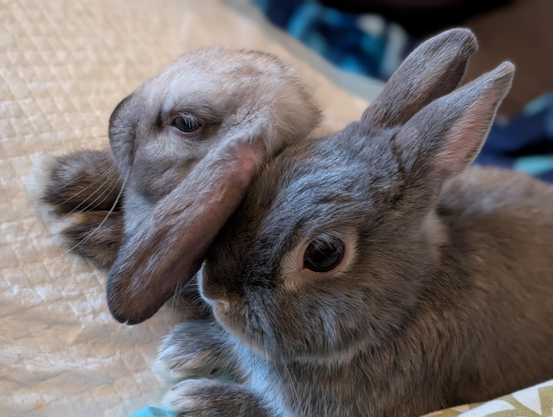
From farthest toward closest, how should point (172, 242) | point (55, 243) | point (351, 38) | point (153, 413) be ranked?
point (351, 38)
point (55, 243)
point (153, 413)
point (172, 242)

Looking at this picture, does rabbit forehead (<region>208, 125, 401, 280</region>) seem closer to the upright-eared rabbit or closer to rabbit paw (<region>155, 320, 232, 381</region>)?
the upright-eared rabbit

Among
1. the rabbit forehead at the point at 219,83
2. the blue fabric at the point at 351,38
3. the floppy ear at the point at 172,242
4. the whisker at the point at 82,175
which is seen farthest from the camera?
the blue fabric at the point at 351,38

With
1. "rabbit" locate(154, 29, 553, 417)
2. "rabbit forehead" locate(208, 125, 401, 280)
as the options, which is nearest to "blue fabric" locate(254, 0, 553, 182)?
"rabbit" locate(154, 29, 553, 417)

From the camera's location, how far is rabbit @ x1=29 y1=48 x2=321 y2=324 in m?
0.91

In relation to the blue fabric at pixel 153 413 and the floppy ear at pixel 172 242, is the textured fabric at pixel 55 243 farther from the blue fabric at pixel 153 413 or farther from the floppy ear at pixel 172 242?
the floppy ear at pixel 172 242

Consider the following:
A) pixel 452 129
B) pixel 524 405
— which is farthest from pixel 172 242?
pixel 524 405

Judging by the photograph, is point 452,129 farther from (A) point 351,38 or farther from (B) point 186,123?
(A) point 351,38

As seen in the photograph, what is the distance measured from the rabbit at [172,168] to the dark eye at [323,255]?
0.57 ft

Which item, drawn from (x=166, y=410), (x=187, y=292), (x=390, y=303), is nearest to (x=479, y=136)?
(x=390, y=303)

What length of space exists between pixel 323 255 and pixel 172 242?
0.29 m

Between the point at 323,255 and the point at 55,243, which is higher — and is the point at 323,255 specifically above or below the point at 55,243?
above

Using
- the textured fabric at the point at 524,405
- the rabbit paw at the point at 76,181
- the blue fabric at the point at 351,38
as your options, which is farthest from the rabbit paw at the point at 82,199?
the blue fabric at the point at 351,38

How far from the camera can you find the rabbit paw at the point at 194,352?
121 cm

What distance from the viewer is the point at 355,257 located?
3.09 ft
